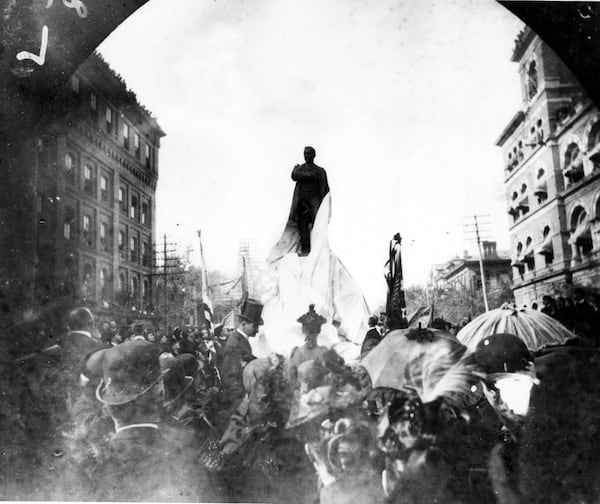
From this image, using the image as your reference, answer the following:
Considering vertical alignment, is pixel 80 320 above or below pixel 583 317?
above

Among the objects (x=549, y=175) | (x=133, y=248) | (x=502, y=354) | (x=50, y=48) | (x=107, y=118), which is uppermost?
(x=50, y=48)

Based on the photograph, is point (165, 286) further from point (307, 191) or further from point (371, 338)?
point (371, 338)

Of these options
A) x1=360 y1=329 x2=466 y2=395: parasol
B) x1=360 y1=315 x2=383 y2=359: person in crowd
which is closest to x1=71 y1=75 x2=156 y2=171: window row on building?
x1=360 y1=315 x2=383 y2=359: person in crowd

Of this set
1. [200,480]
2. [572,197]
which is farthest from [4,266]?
[572,197]

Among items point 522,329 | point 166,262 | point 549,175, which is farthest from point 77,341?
point 549,175

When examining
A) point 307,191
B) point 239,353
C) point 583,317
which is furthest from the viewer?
point 307,191

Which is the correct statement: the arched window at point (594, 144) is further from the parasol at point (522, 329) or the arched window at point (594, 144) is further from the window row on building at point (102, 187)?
the window row on building at point (102, 187)
